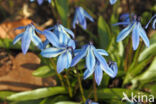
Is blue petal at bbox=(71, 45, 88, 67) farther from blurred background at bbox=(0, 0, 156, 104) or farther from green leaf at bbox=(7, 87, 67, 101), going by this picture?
green leaf at bbox=(7, 87, 67, 101)

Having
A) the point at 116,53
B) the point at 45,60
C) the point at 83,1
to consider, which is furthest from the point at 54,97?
the point at 83,1

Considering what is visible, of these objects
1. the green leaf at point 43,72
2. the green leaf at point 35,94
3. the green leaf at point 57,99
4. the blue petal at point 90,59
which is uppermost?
the blue petal at point 90,59

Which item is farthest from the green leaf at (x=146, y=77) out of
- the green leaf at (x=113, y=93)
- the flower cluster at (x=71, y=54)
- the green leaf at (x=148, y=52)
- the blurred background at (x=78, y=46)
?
the flower cluster at (x=71, y=54)

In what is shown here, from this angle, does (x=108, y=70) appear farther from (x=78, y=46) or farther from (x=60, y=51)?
(x=78, y=46)

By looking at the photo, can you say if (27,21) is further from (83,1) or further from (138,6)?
(138,6)

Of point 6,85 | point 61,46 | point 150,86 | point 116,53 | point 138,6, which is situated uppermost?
point 138,6

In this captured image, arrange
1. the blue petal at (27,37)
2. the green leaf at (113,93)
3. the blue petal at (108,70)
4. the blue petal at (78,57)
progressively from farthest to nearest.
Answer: the green leaf at (113,93) < the blue petal at (27,37) < the blue petal at (108,70) < the blue petal at (78,57)

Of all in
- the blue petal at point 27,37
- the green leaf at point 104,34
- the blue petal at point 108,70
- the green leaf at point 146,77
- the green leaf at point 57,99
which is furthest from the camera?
the green leaf at point 104,34

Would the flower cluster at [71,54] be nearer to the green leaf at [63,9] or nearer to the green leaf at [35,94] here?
the green leaf at [35,94]

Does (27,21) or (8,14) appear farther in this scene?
(8,14)
